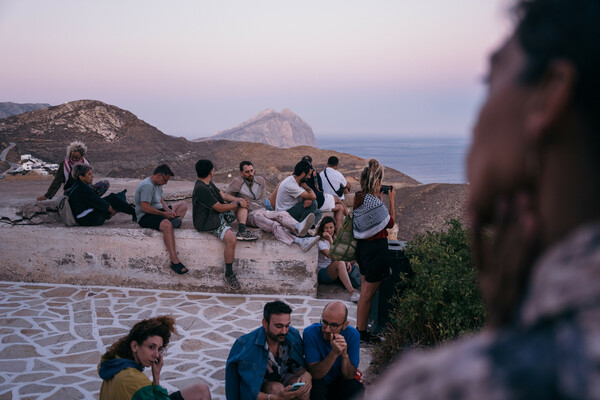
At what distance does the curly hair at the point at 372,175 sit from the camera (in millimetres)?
6008

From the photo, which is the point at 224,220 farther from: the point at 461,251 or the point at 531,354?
the point at 531,354

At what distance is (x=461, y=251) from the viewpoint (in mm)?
5973

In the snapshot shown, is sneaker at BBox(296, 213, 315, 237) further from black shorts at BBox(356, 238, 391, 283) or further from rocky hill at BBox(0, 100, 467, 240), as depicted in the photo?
rocky hill at BBox(0, 100, 467, 240)

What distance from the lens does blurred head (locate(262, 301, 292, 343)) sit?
471cm

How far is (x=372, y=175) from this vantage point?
6.00 metres

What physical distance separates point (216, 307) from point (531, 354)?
7.60 meters

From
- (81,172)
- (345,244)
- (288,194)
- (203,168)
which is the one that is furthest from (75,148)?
(345,244)

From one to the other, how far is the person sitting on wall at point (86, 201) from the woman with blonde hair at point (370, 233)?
4363 mm

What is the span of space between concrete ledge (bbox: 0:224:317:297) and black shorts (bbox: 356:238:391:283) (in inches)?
87.0

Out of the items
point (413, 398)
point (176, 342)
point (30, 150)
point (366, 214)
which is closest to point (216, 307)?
point (176, 342)

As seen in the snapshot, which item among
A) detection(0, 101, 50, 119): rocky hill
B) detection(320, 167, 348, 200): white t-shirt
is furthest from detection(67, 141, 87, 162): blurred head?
detection(0, 101, 50, 119): rocky hill

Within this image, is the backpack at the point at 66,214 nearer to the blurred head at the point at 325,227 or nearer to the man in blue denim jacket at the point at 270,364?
the blurred head at the point at 325,227

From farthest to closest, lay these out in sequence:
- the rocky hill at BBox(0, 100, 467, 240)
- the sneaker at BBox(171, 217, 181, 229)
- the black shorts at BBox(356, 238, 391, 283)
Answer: the rocky hill at BBox(0, 100, 467, 240) → the sneaker at BBox(171, 217, 181, 229) → the black shorts at BBox(356, 238, 391, 283)

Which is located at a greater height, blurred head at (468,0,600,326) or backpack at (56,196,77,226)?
blurred head at (468,0,600,326)
